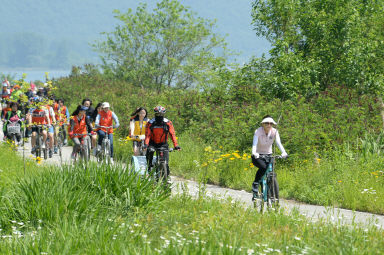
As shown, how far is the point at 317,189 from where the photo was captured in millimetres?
11273

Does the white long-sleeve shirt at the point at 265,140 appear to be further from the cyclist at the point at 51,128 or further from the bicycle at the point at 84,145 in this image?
the cyclist at the point at 51,128

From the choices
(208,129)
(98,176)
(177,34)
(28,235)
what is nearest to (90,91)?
(177,34)

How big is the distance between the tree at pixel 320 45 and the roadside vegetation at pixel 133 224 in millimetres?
12220

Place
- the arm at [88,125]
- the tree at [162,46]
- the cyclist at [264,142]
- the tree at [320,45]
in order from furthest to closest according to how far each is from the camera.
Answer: the tree at [162,46]
the tree at [320,45]
the arm at [88,125]
the cyclist at [264,142]

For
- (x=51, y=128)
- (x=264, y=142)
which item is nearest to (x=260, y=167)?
(x=264, y=142)

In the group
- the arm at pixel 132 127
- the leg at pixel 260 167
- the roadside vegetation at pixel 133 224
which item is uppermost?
the arm at pixel 132 127

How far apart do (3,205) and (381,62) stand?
1694cm

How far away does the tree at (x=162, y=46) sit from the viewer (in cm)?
3878

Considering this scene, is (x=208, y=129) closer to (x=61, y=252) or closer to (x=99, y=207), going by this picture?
(x=99, y=207)

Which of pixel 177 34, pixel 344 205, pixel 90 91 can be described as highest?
pixel 177 34

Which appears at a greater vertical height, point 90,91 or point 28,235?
point 90,91

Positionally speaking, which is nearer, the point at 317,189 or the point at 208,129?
the point at 317,189

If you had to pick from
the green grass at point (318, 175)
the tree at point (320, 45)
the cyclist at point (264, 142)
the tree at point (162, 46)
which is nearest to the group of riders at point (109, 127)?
the cyclist at point (264, 142)

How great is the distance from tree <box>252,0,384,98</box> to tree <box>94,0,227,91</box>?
1696 cm
